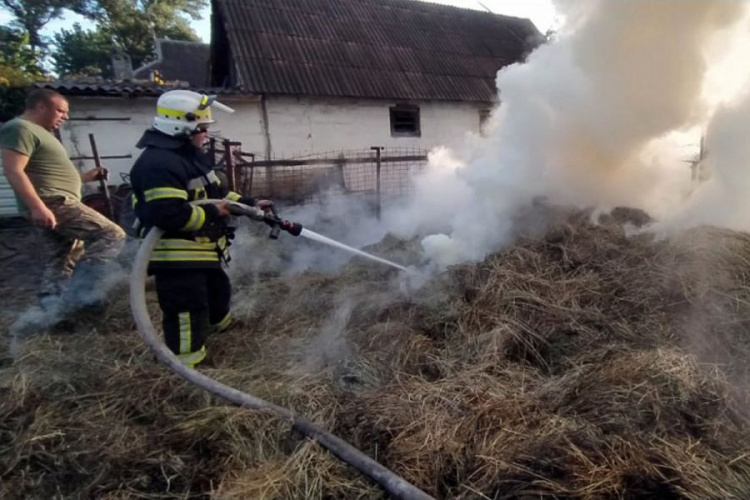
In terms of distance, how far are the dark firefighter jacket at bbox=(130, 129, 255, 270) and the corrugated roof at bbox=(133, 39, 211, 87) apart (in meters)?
22.8

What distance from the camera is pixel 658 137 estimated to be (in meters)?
4.75

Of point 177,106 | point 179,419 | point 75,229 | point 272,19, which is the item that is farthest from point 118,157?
point 179,419

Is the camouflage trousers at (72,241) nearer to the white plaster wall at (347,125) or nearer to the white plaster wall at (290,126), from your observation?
the white plaster wall at (290,126)

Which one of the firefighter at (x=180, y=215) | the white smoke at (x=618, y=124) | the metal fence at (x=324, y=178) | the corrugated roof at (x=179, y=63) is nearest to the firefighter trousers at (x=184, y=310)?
the firefighter at (x=180, y=215)

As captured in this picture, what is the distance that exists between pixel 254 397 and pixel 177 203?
1.27m

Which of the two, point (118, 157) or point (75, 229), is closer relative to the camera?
point (75, 229)

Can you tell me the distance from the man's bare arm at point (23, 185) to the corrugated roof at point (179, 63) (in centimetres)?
2195

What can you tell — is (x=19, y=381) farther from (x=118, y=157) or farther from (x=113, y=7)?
(x=113, y=7)

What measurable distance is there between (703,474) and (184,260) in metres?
2.96

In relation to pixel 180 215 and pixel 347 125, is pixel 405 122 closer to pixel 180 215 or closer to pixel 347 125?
pixel 347 125

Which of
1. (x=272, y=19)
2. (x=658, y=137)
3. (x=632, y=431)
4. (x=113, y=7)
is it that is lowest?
(x=632, y=431)

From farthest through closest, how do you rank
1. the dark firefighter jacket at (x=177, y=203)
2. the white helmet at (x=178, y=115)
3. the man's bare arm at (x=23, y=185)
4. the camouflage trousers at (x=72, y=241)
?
the camouflage trousers at (x=72, y=241), the man's bare arm at (x=23, y=185), the white helmet at (x=178, y=115), the dark firefighter jacket at (x=177, y=203)

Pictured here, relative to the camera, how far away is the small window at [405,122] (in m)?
14.2

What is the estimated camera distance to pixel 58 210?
4047mm
